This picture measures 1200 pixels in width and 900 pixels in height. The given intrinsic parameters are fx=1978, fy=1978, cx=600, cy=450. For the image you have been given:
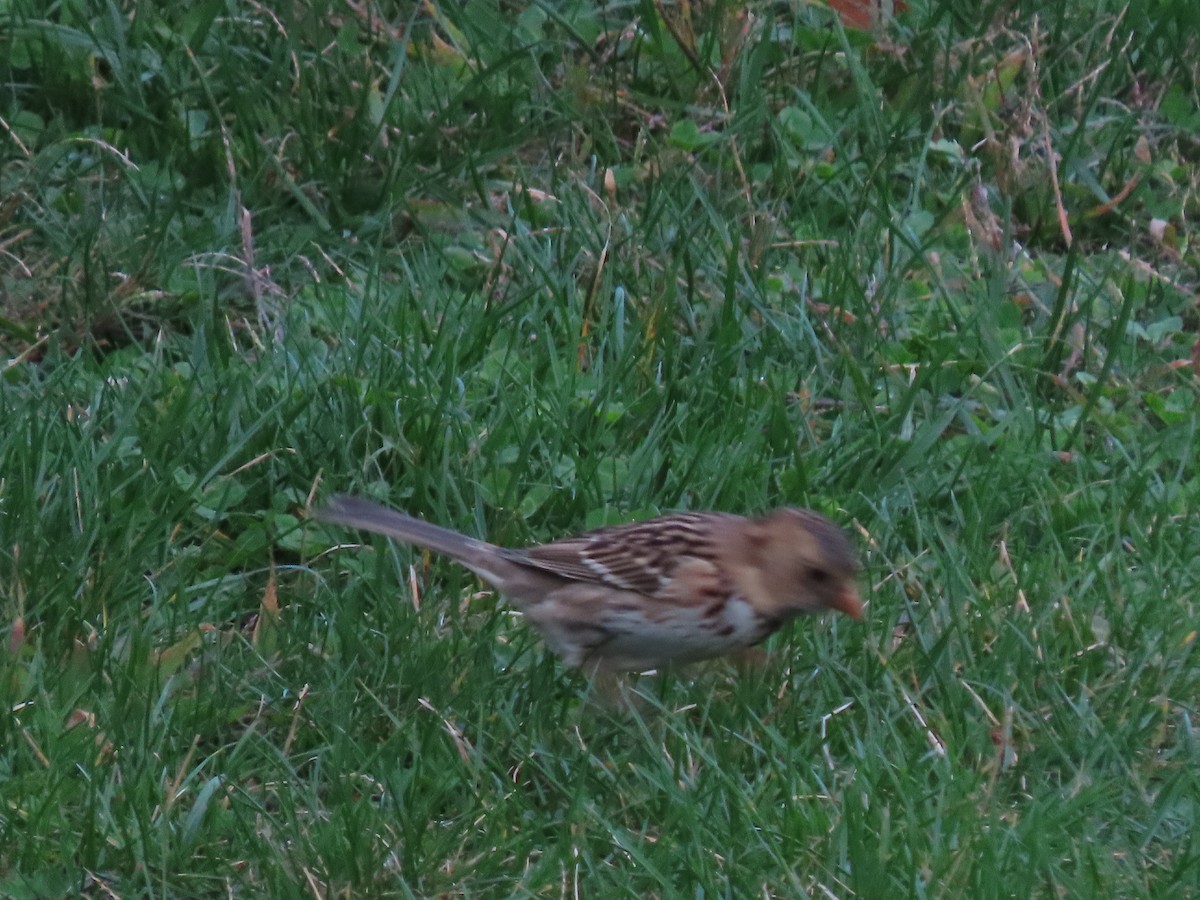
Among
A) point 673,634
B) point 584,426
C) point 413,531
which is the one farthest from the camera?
point 584,426

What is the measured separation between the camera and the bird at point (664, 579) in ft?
15.0

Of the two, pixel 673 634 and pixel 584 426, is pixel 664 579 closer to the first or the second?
pixel 673 634

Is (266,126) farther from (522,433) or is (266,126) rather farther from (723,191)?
(522,433)

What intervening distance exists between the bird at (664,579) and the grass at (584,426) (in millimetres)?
139

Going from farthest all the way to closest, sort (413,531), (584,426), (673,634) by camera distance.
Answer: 1. (584,426)
2. (413,531)
3. (673,634)

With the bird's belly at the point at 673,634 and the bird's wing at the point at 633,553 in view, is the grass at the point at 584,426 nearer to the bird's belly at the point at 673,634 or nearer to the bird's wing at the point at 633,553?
the bird's belly at the point at 673,634

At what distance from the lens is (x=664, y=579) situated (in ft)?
15.4

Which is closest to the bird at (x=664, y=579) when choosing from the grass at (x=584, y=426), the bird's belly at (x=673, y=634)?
the bird's belly at (x=673, y=634)

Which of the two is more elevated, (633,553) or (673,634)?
(633,553)

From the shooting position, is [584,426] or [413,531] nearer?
[413,531]

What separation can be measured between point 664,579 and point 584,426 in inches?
37.1

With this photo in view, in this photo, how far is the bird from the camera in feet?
15.0

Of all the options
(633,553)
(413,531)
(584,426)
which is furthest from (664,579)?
(584,426)

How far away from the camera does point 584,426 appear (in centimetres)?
554
